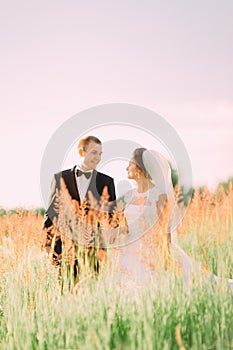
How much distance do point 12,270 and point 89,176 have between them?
4.01 ft

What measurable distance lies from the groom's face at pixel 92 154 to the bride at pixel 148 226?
53cm

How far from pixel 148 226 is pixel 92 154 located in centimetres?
151

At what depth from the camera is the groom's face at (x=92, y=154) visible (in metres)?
5.18

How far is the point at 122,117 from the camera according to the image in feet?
21.5

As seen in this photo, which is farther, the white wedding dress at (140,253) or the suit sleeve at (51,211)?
the suit sleeve at (51,211)

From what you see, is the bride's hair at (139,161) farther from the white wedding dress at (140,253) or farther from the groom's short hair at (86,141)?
the groom's short hair at (86,141)

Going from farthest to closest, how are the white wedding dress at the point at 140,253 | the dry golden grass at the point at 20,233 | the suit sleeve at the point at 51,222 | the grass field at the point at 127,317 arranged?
the suit sleeve at the point at 51,222
the dry golden grass at the point at 20,233
the white wedding dress at the point at 140,253
the grass field at the point at 127,317

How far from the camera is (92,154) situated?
5234mm

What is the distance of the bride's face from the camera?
5.70 meters

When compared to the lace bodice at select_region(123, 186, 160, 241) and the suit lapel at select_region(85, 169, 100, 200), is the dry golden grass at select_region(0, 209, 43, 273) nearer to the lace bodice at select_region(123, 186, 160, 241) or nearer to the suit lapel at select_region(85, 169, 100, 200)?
the suit lapel at select_region(85, 169, 100, 200)

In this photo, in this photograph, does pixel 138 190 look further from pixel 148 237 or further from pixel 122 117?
pixel 148 237

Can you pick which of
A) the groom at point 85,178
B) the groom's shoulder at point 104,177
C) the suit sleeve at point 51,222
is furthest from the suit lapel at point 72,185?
the groom's shoulder at point 104,177

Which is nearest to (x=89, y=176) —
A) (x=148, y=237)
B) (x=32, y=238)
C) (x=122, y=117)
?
(x=32, y=238)

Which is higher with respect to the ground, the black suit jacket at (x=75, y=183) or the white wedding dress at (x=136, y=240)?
the black suit jacket at (x=75, y=183)
